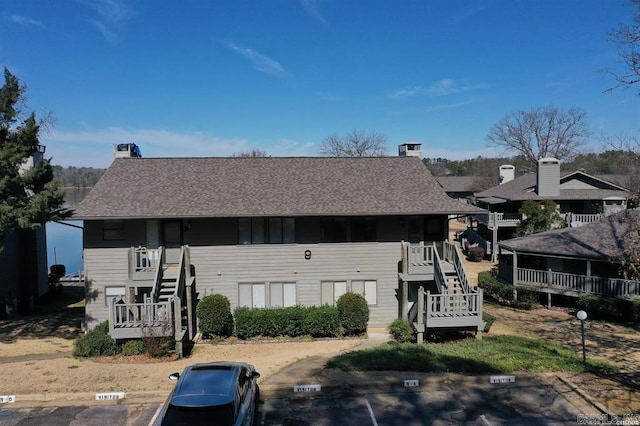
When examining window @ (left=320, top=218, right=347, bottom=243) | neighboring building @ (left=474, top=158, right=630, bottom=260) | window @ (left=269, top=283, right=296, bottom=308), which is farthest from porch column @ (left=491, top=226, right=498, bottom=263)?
window @ (left=269, top=283, right=296, bottom=308)

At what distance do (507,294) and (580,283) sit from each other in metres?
3.53

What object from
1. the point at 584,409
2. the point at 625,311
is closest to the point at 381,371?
the point at 584,409

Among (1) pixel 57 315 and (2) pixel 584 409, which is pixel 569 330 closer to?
(2) pixel 584 409

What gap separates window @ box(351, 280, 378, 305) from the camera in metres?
19.7

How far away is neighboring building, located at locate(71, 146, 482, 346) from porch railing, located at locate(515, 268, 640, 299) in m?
7.68

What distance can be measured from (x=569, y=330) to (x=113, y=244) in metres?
19.2

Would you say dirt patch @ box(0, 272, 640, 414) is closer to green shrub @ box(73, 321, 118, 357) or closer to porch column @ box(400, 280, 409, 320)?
green shrub @ box(73, 321, 118, 357)

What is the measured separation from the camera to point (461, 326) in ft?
54.8

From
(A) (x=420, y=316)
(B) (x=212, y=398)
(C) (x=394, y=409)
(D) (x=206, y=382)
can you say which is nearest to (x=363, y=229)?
(A) (x=420, y=316)

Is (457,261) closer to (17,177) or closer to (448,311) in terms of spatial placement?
(448,311)

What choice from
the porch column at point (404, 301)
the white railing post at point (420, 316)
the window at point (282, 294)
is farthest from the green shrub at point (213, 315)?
the white railing post at point (420, 316)

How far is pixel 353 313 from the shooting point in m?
18.1

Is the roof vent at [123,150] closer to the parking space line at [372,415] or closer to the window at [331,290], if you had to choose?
the window at [331,290]

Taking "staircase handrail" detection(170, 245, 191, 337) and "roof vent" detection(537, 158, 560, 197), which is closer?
"staircase handrail" detection(170, 245, 191, 337)
